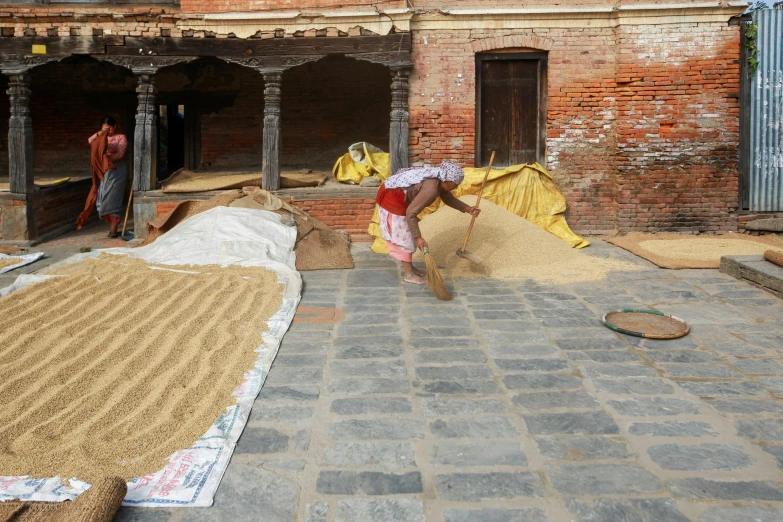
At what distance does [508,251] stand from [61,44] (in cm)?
711

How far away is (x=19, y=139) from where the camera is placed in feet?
34.9

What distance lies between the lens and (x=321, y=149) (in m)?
13.5

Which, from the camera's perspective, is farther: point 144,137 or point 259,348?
point 144,137

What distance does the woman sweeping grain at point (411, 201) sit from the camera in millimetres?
7242

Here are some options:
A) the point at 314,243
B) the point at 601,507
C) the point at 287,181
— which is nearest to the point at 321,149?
the point at 287,181

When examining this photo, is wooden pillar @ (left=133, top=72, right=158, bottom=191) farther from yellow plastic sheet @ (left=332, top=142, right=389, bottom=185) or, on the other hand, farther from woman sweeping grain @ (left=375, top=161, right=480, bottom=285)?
woman sweeping grain @ (left=375, top=161, right=480, bottom=285)

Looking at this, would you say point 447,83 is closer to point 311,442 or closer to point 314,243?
point 314,243

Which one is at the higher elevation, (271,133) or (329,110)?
(329,110)

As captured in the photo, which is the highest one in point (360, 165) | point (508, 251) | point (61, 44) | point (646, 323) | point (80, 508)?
point (61, 44)

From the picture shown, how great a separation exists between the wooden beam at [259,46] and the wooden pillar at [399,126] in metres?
0.46

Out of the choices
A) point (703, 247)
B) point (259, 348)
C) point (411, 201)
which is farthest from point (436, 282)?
point (703, 247)

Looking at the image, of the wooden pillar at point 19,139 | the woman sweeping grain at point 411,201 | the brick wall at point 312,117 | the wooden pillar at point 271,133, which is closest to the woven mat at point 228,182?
the wooden pillar at point 271,133

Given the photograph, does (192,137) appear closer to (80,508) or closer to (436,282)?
(436,282)

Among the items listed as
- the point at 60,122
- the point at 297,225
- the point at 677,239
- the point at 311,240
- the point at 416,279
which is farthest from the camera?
the point at 60,122
